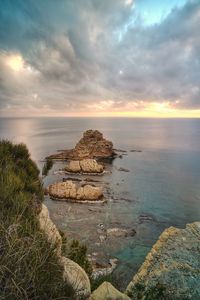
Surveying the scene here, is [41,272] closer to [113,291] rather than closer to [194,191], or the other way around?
[113,291]

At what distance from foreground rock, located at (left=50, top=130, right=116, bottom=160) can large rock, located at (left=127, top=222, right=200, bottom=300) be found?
73336 millimetres

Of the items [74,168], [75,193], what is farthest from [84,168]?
[75,193]

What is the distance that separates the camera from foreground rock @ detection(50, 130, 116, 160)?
85188 mm

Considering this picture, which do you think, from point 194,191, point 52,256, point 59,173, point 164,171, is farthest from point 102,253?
point 164,171

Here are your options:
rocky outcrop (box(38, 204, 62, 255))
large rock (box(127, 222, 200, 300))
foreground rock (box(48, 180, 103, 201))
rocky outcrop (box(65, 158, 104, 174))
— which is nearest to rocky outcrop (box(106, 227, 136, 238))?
foreground rock (box(48, 180, 103, 201))

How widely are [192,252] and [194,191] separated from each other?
144 ft

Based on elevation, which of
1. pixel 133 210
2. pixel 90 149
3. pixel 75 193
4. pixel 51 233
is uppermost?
pixel 51 233

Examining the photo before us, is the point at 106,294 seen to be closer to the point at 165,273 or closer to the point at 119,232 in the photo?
the point at 165,273

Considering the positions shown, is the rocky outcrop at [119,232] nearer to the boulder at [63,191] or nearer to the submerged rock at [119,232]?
the submerged rock at [119,232]

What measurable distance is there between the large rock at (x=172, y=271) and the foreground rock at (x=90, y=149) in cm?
7334

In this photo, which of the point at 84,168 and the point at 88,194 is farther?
the point at 84,168

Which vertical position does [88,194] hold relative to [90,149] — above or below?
below

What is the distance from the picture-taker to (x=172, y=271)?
358 inches

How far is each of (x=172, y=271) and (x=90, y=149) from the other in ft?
262
